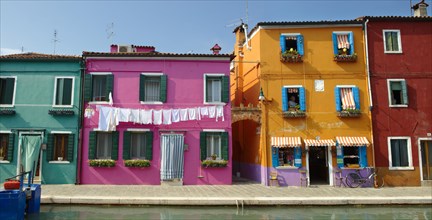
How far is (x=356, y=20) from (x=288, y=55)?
4148 millimetres

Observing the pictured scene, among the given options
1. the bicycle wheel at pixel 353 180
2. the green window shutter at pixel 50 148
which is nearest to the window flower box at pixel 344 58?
the bicycle wheel at pixel 353 180

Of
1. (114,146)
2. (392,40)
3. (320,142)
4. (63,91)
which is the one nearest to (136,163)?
(114,146)

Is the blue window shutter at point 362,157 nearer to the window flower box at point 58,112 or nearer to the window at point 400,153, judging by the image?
the window at point 400,153

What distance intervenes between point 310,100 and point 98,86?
36.9 ft

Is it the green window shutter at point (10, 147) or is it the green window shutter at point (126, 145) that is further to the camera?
the green window shutter at point (126, 145)

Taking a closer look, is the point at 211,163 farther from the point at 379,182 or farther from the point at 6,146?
the point at 6,146

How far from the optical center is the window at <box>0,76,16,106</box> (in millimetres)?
17812

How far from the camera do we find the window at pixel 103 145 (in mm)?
17484

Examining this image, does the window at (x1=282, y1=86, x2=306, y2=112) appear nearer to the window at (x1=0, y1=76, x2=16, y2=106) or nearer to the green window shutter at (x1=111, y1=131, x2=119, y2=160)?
the green window shutter at (x1=111, y1=131, x2=119, y2=160)

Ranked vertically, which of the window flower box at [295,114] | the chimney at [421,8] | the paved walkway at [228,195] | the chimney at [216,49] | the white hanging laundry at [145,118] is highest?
the chimney at [421,8]

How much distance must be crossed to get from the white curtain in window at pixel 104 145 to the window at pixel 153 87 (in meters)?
2.66

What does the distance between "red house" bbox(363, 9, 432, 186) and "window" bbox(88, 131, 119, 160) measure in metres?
13.4

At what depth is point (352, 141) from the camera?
57.0 ft

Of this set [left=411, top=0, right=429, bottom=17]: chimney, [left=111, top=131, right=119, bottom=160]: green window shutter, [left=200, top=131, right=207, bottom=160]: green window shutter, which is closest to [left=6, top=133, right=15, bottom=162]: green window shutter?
[left=111, top=131, right=119, bottom=160]: green window shutter
